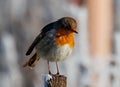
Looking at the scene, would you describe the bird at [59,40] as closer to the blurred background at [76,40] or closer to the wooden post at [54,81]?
the wooden post at [54,81]

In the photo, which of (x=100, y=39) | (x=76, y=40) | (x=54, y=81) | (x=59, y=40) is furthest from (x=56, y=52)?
(x=100, y=39)

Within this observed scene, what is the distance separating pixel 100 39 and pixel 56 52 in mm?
4672

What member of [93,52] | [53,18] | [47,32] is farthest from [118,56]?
[47,32]

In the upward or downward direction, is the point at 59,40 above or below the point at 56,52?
above

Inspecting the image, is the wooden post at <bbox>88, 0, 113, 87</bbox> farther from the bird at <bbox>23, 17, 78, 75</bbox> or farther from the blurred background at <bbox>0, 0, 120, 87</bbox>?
the bird at <bbox>23, 17, 78, 75</bbox>

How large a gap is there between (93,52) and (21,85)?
1222 mm

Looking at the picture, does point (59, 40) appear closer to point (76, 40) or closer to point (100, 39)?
point (76, 40)

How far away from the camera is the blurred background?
12.0 meters

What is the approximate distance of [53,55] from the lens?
812 centimetres

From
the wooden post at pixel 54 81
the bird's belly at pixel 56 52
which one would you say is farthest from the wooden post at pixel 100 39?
the wooden post at pixel 54 81

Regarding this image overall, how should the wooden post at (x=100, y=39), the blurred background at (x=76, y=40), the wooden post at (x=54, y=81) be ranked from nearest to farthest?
the wooden post at (x=54, y=81)
the blurred background at (x=76, y=40)
the wooden post at (x=100, y=39)

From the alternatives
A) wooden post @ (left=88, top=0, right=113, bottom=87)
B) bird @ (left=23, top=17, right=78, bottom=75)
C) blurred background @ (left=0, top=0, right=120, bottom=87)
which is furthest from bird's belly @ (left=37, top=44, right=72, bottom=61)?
wooden post @ (left=88, top=0, right=113, bottom=87)

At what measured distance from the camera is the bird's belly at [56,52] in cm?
806

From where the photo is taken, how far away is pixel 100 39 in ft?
41.8
